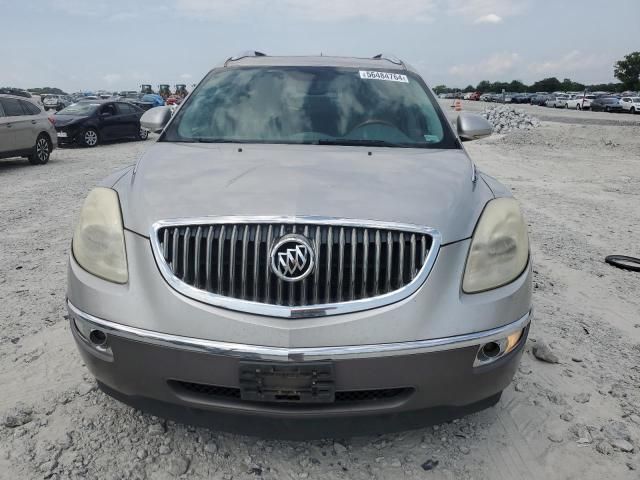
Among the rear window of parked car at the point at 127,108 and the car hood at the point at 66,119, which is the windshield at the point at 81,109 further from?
the rear window of parked car at the point at 127,108

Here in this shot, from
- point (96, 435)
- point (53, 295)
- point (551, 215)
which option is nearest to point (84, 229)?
point (96, 435)

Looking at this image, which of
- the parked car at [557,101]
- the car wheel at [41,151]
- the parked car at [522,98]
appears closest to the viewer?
the car wheel at [41,151]

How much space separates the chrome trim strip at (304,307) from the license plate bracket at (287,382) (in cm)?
18

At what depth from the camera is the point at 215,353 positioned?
1.98m

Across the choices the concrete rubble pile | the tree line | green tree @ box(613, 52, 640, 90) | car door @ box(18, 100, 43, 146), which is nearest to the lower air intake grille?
car door @ box(18, 100, 43, 146)

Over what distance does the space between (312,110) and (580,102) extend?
54.1m

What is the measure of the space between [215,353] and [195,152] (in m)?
1.26

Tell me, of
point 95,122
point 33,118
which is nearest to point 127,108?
point 95,122

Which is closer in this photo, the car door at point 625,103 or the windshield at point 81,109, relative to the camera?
the windshield at point 81,109

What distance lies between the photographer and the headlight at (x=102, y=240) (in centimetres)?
218

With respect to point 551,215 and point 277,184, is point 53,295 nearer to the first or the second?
point 277,184

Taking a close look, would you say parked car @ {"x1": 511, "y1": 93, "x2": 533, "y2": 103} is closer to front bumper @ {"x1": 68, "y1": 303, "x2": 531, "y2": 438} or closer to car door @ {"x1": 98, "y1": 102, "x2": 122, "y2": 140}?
car door @ {"x1": 98, "y1": 102, "x2": 122, "y2": 140}

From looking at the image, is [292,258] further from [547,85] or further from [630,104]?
[547,85]

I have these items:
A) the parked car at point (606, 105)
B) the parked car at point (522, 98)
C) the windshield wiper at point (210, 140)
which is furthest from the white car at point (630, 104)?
the windshield wiper at point (210, 140)
